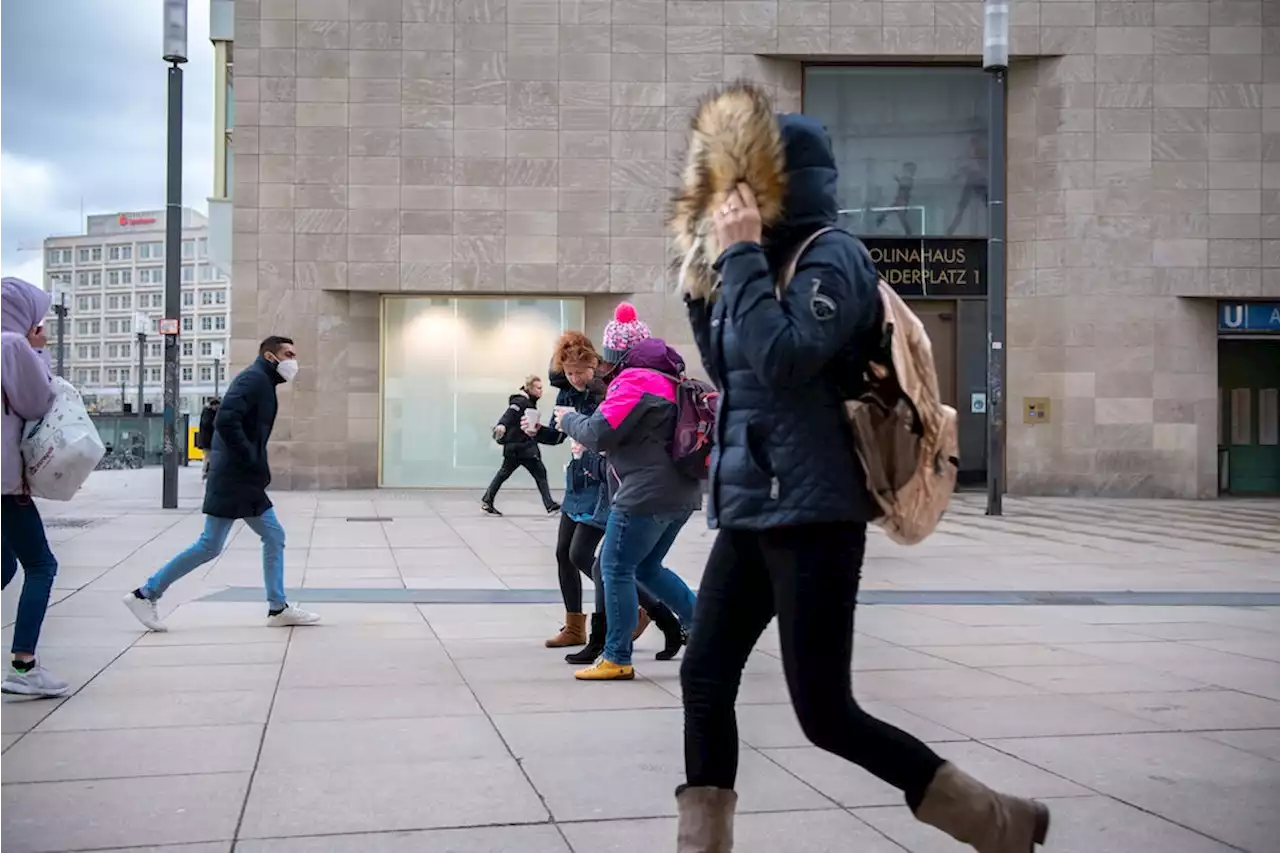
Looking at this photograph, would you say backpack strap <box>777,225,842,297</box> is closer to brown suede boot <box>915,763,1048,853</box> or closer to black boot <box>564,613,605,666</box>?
brown suede boot <box>915,763,1048,853</box>

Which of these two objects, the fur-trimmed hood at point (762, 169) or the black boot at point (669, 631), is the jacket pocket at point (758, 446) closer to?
the fur-trimmed hood at point (762, 169)

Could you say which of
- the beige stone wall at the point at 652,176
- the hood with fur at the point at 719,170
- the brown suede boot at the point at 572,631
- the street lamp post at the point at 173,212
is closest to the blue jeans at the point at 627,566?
the brown suede boot at the point at 572,631

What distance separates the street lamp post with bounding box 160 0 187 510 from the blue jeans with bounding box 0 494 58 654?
13.1 meters

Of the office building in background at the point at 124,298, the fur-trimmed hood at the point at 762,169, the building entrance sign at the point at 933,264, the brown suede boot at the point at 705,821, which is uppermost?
the office building in background at the point at 124,298

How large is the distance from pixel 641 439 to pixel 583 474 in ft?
2.88

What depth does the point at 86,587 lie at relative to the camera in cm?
1059

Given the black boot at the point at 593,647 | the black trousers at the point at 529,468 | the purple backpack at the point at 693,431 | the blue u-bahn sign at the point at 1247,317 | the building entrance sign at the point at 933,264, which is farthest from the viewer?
the building entrance sign at the point at 933,264

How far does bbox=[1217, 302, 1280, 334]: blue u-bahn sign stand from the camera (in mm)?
24531

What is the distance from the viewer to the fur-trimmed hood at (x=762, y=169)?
11.2 ft

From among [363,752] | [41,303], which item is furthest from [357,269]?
[363,752]

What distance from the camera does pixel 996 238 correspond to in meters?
19.7

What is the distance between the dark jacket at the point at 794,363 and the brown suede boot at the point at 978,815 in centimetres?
65

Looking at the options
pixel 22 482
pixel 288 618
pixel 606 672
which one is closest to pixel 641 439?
pixel 606 672

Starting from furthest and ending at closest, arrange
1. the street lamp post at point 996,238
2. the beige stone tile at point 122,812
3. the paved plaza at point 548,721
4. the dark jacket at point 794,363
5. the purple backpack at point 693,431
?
1. the street lamp post at point 996,238
2. the purple backpack at point 693,431
3. the paved plaza at point 548,721
4. the beige stone tile at point 122,812
5. the dark jacket at point 794,363
